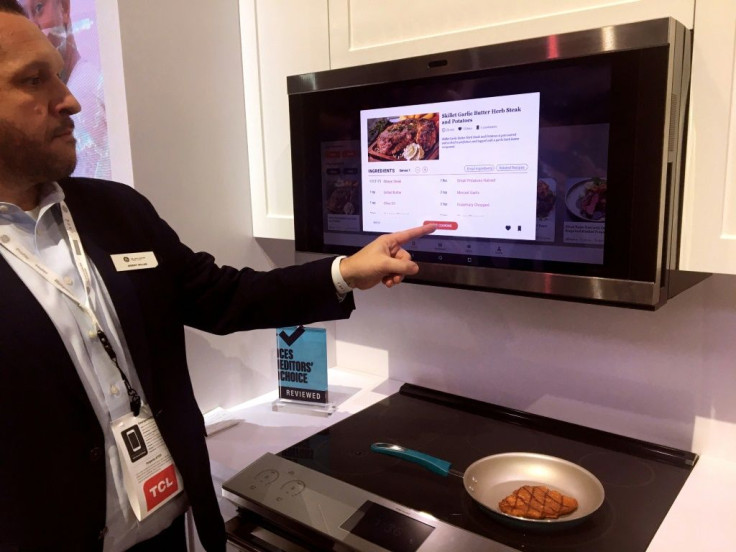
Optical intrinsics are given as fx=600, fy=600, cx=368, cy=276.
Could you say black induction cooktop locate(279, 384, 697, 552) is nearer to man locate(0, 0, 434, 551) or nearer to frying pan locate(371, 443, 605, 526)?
frying pan locate(371, 443, 605, 526)

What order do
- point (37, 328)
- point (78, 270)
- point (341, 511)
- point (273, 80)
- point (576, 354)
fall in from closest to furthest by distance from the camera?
point (37, 328) < point (78, 270) < point (341, 511) < point (576, 354) < point (273, 80)

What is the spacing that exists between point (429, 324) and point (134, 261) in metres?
0.84

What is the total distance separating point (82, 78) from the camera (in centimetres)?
175

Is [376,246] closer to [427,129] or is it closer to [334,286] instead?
[334,286]

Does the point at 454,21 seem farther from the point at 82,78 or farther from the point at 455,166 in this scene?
the point at 82,78

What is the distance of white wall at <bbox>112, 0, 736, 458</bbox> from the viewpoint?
4.17 ft

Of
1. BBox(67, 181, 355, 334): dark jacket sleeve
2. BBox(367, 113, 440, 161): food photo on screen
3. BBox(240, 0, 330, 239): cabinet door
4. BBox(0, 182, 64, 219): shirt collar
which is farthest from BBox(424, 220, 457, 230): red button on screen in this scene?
BBox(0, 182, 64, 219): shirt collar

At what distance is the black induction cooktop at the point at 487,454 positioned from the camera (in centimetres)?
102

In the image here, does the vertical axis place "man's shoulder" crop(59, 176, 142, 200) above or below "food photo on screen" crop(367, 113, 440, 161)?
below

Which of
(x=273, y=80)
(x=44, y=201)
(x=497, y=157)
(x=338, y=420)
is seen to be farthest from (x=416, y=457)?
(x=273, y=80)

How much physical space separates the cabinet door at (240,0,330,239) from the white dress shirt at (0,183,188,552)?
2.04 ft

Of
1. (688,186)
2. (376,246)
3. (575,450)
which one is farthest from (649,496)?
(376,246)

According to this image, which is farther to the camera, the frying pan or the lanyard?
the frying pan

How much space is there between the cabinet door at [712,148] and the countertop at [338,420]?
1.45ft
